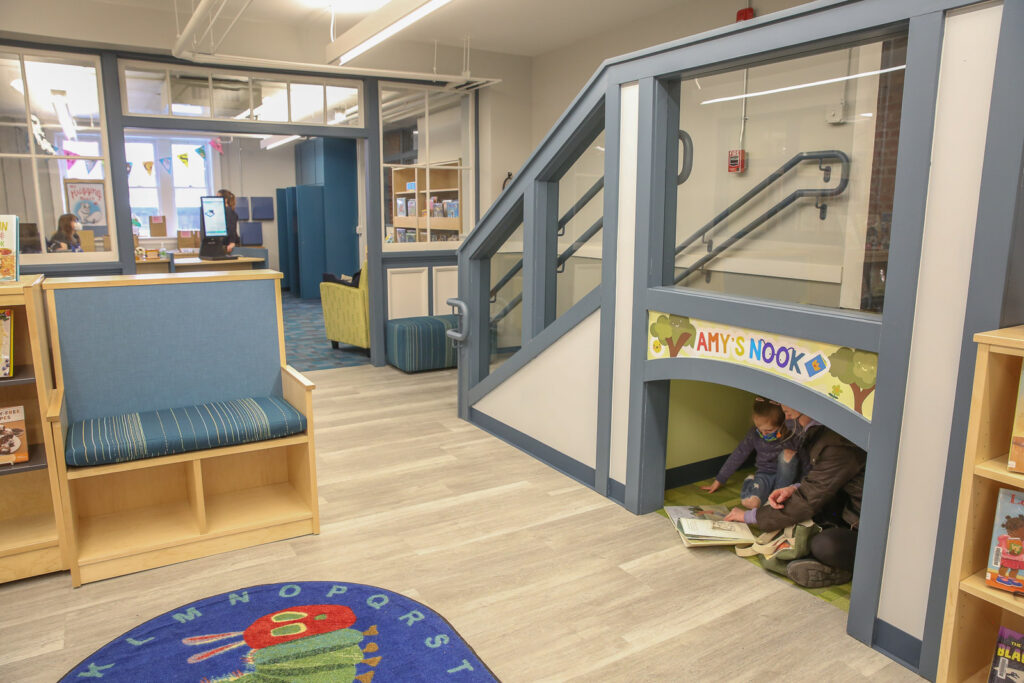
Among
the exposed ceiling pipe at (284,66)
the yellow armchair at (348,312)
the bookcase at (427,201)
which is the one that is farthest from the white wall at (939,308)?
the bookcase at (427,201)

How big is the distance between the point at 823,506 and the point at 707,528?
0.48m

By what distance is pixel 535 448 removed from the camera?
13.6 ft

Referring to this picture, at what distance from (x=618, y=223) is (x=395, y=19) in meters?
2.02

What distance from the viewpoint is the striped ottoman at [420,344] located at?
6.20 metres

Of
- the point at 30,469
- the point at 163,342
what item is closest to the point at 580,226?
the point at 163,342

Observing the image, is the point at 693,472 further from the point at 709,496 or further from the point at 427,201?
the point at 427,201

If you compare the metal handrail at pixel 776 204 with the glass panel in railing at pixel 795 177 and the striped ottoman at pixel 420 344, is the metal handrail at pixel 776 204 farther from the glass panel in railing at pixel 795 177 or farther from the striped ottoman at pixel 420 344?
the striped ottoman at pixel 420 344

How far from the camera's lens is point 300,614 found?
253 centimetres

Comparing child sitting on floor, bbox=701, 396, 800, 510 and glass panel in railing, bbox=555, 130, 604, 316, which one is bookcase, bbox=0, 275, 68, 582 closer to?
glass panel in railing, bbox=555, 130, 604, 316

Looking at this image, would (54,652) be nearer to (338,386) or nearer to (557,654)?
(557,654)

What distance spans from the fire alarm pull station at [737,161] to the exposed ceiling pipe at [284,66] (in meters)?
2.98

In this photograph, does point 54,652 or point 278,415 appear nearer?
point 54,652

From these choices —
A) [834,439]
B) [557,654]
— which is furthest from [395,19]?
[557,654]

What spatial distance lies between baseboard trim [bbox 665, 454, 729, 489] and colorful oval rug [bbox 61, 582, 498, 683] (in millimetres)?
1601
